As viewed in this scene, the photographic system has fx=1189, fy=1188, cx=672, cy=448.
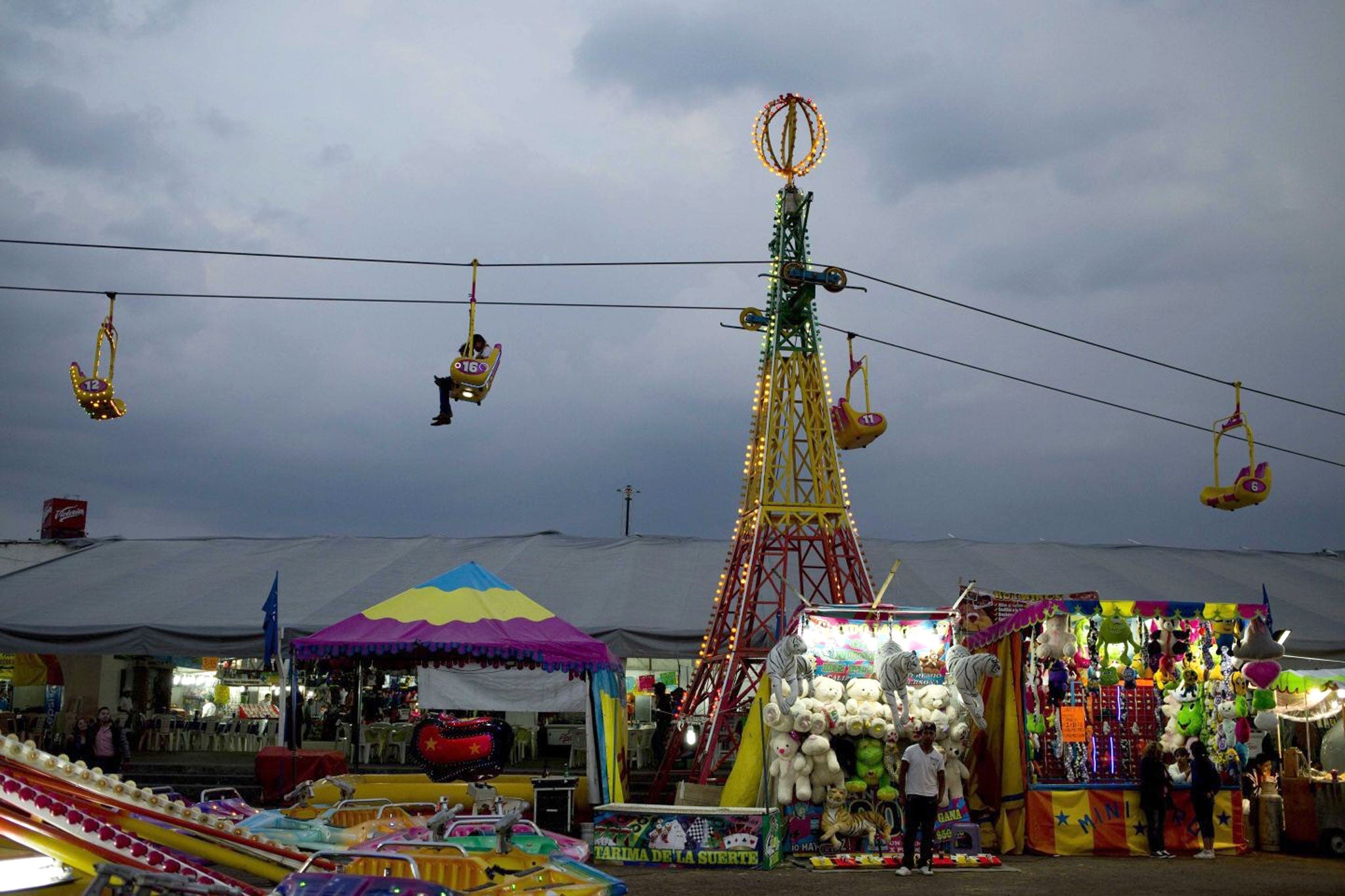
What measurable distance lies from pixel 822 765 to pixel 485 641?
4145 mm

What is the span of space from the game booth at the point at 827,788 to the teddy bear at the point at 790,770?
1 cm

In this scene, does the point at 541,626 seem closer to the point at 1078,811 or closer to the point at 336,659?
the point at 336,659

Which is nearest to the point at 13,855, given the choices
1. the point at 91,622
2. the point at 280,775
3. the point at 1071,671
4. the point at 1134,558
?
the point at 280,775

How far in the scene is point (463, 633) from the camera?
1375 centimetres

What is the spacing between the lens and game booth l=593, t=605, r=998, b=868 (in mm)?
11758

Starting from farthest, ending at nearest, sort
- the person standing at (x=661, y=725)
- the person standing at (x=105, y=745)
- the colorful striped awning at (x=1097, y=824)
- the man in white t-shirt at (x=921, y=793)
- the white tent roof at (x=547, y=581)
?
the person standing at (x=661, y=725), the white tent roof at (x=547, y=581), the person standing at (x=105, y=745), the colorful striped awning at (x=1097, y=824), the man in white t-shirt at (x=921, y=793)

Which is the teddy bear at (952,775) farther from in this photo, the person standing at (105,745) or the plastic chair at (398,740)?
the plastic chair at (398,740)

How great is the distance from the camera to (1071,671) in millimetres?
12836

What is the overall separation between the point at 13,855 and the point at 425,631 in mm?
8244

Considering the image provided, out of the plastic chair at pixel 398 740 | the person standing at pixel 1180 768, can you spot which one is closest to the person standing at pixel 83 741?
the plastic chair at pixel 398 740

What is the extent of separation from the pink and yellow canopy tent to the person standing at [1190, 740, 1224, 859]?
21.4 feet

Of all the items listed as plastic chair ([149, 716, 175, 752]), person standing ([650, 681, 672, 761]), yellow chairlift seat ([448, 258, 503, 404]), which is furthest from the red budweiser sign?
yellow chairlift seat ([448, 258, 503, 404])

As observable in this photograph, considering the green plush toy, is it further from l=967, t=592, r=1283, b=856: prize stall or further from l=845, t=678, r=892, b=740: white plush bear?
l=967, t=592, r=1283, b=856: prize stall

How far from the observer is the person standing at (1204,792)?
40.8 ft
